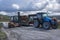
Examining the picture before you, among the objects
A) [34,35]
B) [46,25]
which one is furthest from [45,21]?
[34,35]

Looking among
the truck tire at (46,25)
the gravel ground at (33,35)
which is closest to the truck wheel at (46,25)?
the truck tire at (46,25)

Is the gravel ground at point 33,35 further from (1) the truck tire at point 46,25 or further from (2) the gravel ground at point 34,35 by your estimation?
(1) the truck tire at point 46,25

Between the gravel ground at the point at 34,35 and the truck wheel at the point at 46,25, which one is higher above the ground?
the truck wheel at the point at 46,25

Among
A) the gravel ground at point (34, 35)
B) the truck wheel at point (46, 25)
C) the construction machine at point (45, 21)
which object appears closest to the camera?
the gravel ground at point (34, 35)

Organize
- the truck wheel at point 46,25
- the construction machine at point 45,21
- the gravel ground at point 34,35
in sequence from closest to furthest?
the gravel ground at point 34,35, the truck wheel at point 46,25, the construction machine at point 45,21

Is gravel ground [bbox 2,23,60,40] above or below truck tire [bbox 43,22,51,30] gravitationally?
below

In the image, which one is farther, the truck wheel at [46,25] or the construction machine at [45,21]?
the construction machine at [45,21]

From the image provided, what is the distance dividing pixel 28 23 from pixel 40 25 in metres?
5.40

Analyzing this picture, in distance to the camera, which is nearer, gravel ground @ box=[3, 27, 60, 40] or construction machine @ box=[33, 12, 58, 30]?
gravel ground @ box=[3, 27, 60, 40]

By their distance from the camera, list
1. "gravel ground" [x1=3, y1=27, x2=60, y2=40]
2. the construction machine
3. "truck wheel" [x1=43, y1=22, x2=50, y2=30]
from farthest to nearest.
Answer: the construction machine
"truck wheel" [x1=43, y1=22, x2=50, y2=30]
"gravel ground" [x1=3, y1=27, x2=60, y2=40]

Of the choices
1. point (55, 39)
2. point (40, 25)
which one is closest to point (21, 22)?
point (40, 25)

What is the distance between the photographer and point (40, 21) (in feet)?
73.1

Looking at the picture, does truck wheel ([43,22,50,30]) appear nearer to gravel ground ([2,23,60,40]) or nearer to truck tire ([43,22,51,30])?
truck tire ([43,22,51,30])

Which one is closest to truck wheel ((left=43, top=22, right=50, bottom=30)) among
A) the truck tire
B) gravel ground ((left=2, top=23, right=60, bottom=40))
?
the truck tire
